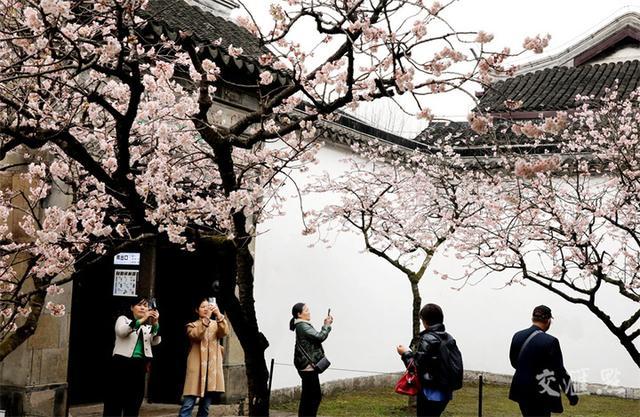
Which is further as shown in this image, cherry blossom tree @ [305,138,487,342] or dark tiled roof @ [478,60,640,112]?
dark tiled roof @ [478,60,640,112]

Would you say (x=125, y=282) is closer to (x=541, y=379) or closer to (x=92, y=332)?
(x=92, y=332)

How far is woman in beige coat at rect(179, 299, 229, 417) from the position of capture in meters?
9.44

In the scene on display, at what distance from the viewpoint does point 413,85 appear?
5.69 metres

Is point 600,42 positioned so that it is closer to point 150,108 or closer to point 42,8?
point 150,108

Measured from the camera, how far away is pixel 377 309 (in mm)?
16734

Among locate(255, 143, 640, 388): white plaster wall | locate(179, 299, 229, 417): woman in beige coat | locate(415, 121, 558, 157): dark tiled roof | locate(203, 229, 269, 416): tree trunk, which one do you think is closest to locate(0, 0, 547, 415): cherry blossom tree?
locate(203, 229, 269, 416): tree trunk

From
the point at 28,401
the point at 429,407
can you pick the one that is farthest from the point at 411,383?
the point at 28,401

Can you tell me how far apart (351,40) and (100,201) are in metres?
4.31

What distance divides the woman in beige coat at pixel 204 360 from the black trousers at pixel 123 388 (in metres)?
0.68

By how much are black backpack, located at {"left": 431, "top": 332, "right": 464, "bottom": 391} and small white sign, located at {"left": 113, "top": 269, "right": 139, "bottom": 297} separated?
6707 millimetres

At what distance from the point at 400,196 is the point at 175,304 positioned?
19.1ft

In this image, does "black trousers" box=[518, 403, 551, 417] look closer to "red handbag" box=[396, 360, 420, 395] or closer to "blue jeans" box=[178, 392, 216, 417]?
"red handbag" box=[396, 360, 420, 395]

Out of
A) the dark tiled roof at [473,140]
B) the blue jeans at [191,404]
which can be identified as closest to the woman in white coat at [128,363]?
the blue jeans at [191,404]

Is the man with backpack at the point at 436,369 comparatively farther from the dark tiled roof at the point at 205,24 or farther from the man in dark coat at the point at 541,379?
the dark tiled roof at the point at 205,24
